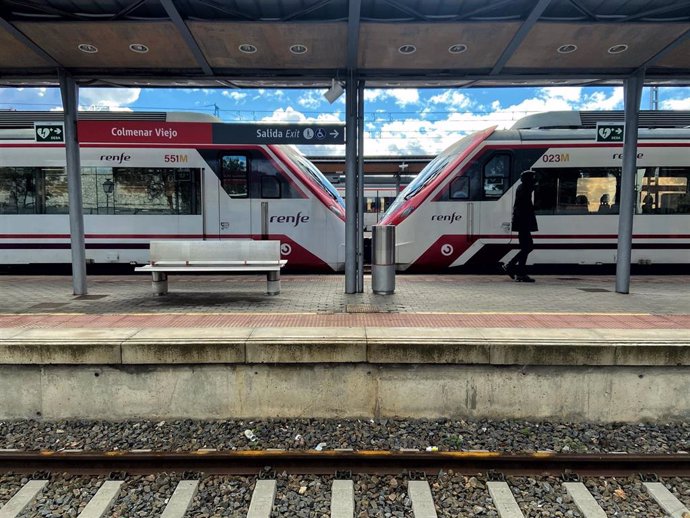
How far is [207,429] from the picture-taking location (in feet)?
14.1

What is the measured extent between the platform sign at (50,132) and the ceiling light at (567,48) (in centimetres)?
773

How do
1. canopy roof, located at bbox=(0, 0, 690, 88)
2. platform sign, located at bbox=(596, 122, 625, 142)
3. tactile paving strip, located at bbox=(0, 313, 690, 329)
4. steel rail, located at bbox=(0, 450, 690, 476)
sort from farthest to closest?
platform sign, located at bbox=(596, 122, 625, 142)
canopy roof, located at bbox=(0, 0, 690, 88)
tactile paving strip, located at bbox=(0, 313, 690, 329)
steel rail, located at bbox=(0, 450, 690, 476)

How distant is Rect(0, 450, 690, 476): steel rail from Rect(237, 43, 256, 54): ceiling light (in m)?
5.43

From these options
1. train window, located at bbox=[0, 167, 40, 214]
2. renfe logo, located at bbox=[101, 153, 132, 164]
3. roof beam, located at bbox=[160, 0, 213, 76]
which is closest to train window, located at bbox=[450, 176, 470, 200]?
roof beam, located at bbox=[160, 0, 213, 76]

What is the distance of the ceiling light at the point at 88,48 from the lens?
255 inches

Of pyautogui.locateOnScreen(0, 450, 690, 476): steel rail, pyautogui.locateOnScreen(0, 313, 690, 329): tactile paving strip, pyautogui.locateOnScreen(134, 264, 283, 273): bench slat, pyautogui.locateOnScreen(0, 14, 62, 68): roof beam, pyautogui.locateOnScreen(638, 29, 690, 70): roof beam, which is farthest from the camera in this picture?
pyautogui.locateOnScreen(134, 264, 283, 273): bench slat

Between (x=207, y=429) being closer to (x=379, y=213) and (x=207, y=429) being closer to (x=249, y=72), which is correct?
(x=249, y=72)

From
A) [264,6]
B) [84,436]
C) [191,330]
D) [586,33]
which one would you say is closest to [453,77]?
[586,33]

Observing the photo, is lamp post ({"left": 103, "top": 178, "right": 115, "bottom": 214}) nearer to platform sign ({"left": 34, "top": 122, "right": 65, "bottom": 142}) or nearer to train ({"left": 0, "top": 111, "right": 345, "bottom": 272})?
train ({"left": 0, "top": 111, "right": 345, "bottom": 272})

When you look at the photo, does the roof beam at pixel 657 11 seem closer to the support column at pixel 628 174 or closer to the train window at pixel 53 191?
the support column at pixel 628 174

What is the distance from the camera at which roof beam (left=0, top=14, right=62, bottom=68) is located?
5961 millimetres

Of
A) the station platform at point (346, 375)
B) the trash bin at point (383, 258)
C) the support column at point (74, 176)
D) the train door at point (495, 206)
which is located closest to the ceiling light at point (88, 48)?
the support column at point (74, 176)

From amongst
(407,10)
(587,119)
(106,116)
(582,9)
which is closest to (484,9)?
(407,10)

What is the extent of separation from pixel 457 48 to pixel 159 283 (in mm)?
5735
